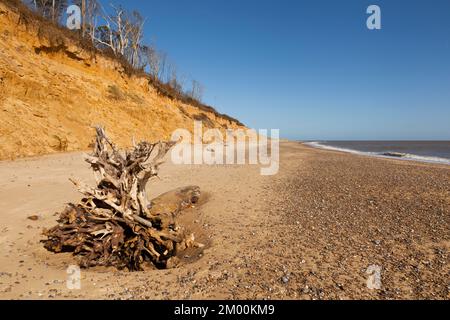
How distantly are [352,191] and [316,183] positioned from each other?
1.78 metres

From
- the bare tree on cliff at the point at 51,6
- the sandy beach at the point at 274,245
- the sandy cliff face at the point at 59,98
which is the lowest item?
the sandy beach at the point at 274,245

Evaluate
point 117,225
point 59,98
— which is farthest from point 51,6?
point 117,225

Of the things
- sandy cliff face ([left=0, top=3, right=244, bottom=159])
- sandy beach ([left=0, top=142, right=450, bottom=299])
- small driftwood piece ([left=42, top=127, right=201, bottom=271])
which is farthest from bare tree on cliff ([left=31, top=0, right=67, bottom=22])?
small driftwood piece ([left=42, top=127, right=201, bottom=271])

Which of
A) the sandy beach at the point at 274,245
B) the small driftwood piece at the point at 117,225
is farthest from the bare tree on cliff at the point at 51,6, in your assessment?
the small driftwood piece at the point at 117,225

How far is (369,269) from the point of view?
4410 mm

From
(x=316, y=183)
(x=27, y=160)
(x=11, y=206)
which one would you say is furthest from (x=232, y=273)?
(x=27, y=160)

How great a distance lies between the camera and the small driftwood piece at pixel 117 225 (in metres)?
5.03

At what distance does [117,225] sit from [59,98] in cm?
1755

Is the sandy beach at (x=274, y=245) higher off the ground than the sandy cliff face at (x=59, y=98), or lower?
lower

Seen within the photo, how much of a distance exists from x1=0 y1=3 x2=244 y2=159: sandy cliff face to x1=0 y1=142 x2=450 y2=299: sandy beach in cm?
607

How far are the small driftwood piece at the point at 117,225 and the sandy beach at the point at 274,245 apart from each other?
1.09ft

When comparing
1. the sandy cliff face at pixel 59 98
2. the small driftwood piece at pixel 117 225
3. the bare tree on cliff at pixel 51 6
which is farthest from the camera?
the bare tree on cliff at pixel 51 6

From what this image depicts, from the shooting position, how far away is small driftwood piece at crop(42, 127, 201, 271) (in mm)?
5027

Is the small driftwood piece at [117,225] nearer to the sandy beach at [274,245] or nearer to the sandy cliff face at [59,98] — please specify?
the sandy beach at [274,245]
